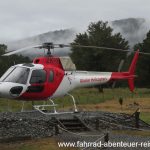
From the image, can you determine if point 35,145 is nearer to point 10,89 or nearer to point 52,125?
point 52,125

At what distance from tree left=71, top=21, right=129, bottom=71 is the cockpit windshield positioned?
52.5 metres

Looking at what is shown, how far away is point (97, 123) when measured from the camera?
810 inches

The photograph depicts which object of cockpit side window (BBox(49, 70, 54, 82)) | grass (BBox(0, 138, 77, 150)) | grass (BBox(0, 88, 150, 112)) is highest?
cockpit side window (BBox(49, 70, 54, 82))

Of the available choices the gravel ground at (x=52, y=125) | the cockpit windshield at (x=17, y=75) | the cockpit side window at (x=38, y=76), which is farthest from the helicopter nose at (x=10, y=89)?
the gravel ground at (x=52, y=125)

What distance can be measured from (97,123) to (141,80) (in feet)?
197

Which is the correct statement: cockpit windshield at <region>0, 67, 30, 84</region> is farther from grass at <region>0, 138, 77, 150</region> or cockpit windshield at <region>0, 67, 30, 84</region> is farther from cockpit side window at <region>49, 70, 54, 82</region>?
grass at <region>0, 138, 77, 150</region>

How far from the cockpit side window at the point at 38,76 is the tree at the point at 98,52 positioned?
51.8 m

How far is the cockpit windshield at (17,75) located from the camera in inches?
842

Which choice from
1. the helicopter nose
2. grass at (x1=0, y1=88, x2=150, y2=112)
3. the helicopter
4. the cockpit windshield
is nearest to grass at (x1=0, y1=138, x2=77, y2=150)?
the helicopter nose

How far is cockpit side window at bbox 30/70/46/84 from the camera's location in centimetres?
2186

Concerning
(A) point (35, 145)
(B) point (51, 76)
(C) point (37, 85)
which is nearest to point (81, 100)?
(B) point (51, 76)

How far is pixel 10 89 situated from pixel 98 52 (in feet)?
176

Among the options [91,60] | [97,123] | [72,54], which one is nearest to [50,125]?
[97,123]

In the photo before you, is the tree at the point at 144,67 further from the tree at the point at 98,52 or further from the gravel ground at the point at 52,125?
the gravel ground at the point at 52,125
